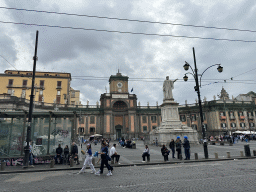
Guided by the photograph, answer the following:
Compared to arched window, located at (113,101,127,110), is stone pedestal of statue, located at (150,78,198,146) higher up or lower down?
lower down

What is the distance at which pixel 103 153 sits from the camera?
838 centimetres

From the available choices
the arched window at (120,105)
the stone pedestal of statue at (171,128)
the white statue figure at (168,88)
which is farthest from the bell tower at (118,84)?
the stone pedestal of statue at (171,128)

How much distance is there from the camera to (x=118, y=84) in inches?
2251

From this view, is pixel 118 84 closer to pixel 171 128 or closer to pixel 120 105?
pixel 120 105

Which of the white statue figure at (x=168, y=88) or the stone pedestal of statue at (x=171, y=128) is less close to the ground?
the white statue figure at (x=168, y=88)

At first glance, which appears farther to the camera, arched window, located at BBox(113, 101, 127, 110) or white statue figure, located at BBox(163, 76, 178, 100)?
arched window, located at BBox(113, 101, 127, 110)

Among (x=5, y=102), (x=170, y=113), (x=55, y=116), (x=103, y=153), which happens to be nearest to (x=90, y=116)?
(x=5, y=102)

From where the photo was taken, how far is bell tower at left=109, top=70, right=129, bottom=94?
56.6m

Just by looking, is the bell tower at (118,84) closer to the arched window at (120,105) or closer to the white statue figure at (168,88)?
the arched window at (120,105)

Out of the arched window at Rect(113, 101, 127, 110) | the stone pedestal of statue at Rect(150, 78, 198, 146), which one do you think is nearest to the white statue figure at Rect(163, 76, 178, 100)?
the stone pedestal of statue at Rect(150, 78, 198, 146)

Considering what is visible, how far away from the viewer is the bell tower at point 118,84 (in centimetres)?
5656

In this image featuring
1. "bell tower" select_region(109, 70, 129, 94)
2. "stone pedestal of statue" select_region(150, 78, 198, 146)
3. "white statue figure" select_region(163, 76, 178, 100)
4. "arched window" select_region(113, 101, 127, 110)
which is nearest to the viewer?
"stone pedestal of statue" select_region(150, 78, 198, 146)

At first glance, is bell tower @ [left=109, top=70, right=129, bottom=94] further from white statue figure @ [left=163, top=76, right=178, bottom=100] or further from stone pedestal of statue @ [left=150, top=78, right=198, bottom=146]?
stone pedestal of statue @ [left=150, top=78, right=198, bottom=146]

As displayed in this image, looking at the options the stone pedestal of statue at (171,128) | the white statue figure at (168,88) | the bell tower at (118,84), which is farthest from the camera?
the bell tower at (118,84)
